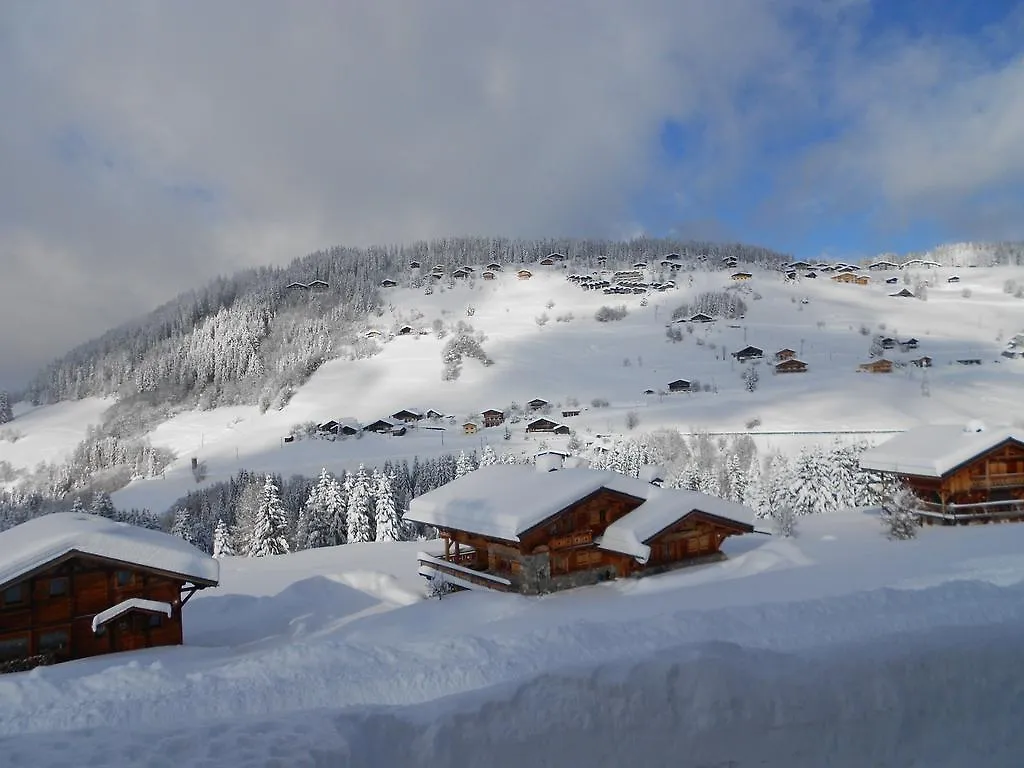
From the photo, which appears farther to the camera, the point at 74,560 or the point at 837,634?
the point at 74,560

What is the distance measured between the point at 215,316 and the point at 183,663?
155m

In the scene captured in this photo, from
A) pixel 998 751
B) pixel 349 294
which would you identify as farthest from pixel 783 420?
pixel 349 294

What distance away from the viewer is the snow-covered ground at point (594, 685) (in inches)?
352

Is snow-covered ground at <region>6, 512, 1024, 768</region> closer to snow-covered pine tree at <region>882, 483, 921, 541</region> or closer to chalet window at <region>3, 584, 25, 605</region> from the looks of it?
chalet window at <region>3, 584, 25, 605</region>

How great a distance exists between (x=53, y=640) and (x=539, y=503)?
12686mm

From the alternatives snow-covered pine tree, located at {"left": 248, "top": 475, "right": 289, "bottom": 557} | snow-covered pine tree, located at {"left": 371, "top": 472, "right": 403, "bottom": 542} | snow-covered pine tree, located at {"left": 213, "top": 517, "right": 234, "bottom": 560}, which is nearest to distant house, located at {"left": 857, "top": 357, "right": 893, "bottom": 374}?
snow-covered pine tree, located at {"left": 371, "top": 472, "right": 403, "bottom": 542}

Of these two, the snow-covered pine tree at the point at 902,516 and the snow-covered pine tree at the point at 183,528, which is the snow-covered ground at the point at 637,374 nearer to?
the snow-covered pine tree at the point at 183,528

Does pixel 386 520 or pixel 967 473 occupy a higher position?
pixel 967 473

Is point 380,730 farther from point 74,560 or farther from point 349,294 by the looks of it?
point 349,294

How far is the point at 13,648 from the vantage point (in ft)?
47.2

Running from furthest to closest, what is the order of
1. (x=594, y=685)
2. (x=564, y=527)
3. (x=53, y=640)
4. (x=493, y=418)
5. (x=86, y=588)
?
1. (x=493, y=418)
2. (x=564, y=527)
3. (x=86, y=588)
4. (x=53, y=640)
5. (x=594, y=685)

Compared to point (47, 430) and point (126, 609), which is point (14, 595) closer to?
point (126, 609)

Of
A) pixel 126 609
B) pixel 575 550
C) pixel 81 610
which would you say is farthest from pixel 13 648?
pixel 575 550

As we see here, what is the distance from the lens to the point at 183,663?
43.1 ft
